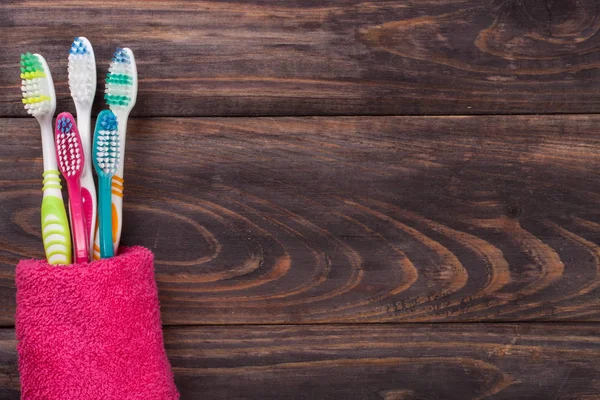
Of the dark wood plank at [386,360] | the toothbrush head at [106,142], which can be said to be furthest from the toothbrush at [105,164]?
the dark wood plank at [386,360]

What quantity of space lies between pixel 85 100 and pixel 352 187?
0.23m

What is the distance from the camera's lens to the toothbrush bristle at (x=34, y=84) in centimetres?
46

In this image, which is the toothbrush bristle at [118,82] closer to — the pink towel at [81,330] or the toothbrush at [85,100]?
the toothbrush at [85,100]

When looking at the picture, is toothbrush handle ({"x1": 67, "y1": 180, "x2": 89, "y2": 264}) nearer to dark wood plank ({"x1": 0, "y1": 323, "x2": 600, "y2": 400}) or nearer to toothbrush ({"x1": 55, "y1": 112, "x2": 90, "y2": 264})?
toothbrush ({"x1": 55, "y1": 112, "x2": 90, "y2": 264})

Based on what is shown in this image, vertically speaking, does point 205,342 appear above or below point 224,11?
below

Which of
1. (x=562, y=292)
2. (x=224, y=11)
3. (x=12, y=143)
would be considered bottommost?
(x=562, y=292)

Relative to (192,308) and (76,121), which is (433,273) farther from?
(76,121)

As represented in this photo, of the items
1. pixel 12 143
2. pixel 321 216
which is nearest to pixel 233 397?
pixel 321 216

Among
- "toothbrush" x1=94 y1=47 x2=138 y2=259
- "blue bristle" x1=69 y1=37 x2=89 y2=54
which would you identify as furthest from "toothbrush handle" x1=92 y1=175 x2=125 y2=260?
"blue bristle" x1=69 y1=37 x2=89 y2=54

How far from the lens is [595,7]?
50 cm

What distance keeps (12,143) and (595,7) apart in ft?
1.66

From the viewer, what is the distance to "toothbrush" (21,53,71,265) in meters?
0.46

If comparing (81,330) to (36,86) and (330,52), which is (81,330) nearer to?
(36,86)

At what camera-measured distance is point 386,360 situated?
1.70ft
